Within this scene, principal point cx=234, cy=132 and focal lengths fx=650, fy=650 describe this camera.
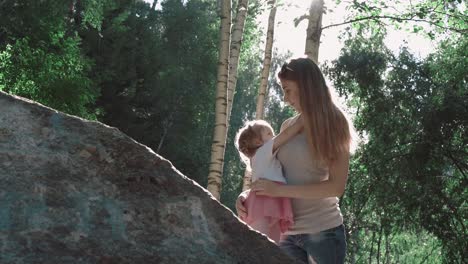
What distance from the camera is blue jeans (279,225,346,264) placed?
2.62 m

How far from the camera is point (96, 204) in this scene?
6.21 feet

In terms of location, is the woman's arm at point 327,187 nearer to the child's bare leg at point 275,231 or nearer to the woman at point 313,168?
the woman at point 313,168

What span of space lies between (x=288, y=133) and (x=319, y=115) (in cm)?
21

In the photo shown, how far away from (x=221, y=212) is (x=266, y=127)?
141cm

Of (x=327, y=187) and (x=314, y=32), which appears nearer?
(x=327, y=187)

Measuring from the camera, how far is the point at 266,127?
3418mm

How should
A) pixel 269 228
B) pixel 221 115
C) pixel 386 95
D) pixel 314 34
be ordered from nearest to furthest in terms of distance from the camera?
1. pixel 269 228
2. pixel 314 34
3. pixel 221 115
4. pixel 386 95

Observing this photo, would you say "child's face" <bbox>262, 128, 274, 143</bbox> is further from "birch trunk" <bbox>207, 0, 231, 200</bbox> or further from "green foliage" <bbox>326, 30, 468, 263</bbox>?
"green foliage" <bbox>326, 30, 468, 263</bbox>

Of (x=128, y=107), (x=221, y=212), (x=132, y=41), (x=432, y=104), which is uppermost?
(x=132, y=41)

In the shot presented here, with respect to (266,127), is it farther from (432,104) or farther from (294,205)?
(432,104)

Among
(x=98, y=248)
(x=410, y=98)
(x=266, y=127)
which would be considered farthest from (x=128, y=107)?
(x=98, y=248)

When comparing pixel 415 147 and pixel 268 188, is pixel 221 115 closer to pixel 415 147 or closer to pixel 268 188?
pixel 415 147

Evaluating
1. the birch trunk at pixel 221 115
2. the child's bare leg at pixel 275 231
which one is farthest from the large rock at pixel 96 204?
the birch trunk at pixel 221 115

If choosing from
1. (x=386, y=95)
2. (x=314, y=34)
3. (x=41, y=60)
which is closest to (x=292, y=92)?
Result: (x=314, y=34)
